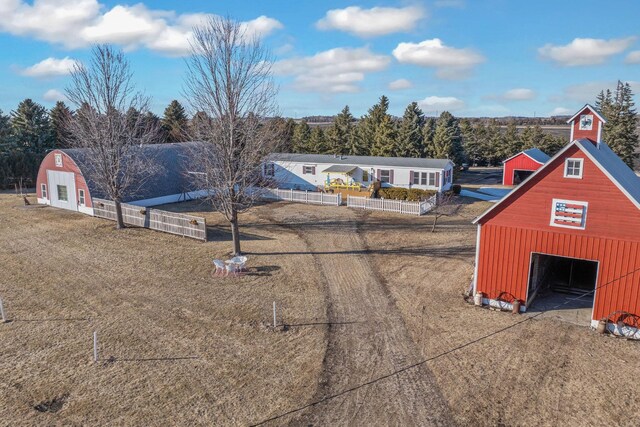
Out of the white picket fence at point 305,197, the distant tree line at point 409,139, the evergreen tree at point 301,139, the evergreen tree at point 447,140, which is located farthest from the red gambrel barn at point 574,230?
the evergreen tree at point 301,139

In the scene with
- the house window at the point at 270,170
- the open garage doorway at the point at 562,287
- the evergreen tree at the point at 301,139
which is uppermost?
the evergreen tree at the point at 301,139

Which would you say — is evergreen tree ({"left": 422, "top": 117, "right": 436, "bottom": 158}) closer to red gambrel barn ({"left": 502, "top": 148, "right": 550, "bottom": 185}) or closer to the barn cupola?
red gambrel barn ({"left": 502, "top": 148, "right": 550, "bottom": 185})

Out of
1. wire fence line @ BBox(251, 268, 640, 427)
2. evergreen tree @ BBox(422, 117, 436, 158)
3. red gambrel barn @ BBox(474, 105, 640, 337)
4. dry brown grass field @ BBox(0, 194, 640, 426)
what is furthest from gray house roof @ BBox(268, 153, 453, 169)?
wire fence line @ BBox(251, 268, 640, 427)

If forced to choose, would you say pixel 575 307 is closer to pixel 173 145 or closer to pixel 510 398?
pixel 510 398

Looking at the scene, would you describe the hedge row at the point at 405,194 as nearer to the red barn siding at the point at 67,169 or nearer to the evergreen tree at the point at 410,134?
the evergreen tree at the point at 410,134

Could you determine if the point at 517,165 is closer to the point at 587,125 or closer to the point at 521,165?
the point at 521,165
